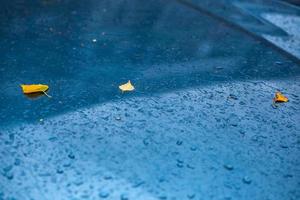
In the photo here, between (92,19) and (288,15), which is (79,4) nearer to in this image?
(92,19)

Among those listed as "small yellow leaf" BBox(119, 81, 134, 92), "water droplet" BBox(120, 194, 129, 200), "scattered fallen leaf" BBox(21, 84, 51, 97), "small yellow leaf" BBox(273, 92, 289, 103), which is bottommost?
"water droplet" BBox(120, 194, 129, 200)

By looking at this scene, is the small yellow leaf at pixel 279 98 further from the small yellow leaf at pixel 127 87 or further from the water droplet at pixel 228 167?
the small yellow leaf at pixel 127 87

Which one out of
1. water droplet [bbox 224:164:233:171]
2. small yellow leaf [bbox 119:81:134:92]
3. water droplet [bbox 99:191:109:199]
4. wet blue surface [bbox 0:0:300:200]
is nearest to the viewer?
water droplet [bbox 99:191:109:199]

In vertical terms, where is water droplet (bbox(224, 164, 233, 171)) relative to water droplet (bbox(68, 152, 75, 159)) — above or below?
A: below

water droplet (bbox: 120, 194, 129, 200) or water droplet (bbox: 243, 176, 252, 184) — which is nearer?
water droplet (bbox: 120, 194, 129, 200)

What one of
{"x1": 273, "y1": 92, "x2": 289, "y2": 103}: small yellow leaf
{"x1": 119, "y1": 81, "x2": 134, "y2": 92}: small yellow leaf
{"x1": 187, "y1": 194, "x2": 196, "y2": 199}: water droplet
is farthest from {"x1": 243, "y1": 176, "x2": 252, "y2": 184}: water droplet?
{"x1": 119, "y1": 81, "x2": 134, "y2": 92}: small yellow leaf

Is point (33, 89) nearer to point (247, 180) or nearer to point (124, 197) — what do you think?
point (124, 197)

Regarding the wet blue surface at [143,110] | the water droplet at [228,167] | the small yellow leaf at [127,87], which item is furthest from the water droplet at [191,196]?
the small yellow leaf at [127,87]

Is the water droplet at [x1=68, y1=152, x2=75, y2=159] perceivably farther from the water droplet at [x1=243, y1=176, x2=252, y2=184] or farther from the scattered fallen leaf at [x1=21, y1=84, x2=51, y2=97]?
the water droplet at [x1=243, y1=176, x2=252, y2=184]

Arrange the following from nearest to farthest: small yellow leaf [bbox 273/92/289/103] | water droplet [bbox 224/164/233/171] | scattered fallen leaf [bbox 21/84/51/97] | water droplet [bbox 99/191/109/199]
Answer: water droplet [bbox 99/191/109/199] → water droplet [bbox 224/164/233/171] → scattered fallen leaf [bbox 21/84/51/97] → small yellow leaf [bbox 273/92/289/103]
